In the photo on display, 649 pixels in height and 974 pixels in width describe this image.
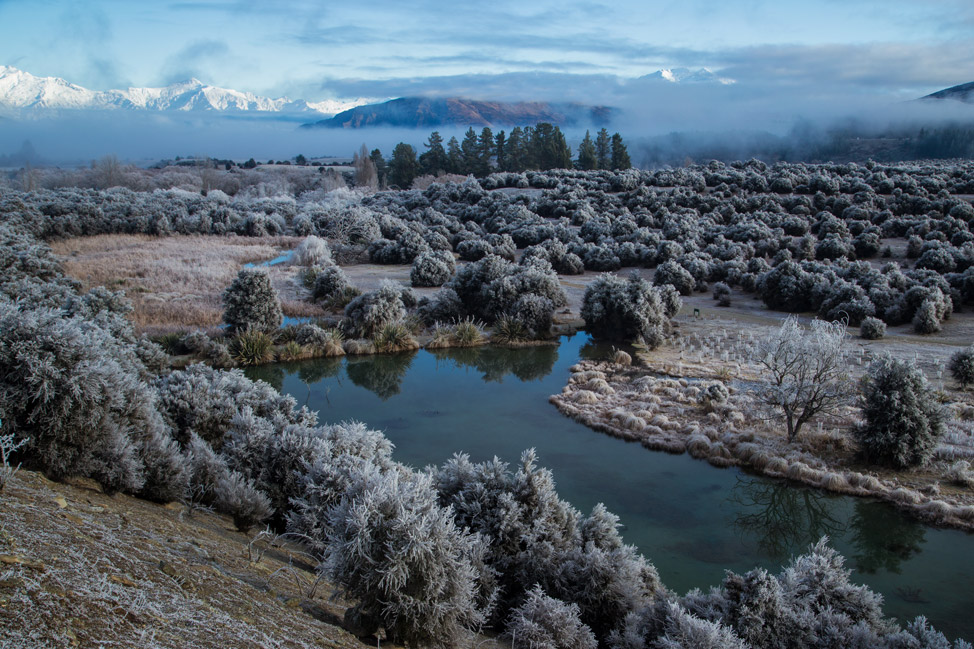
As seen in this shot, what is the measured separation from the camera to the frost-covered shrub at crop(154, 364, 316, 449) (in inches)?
367

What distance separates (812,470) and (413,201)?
42629mm

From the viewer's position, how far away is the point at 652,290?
67.5 feet

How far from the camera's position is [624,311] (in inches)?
802

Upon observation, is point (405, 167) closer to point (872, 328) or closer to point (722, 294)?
point (722, 294)

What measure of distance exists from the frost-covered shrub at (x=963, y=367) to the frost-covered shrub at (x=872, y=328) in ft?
12.2

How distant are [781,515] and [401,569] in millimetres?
8197

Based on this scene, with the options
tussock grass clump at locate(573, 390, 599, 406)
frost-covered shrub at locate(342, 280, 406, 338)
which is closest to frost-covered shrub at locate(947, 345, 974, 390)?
tussock grass clump at locate(573, 390, 599, 406)

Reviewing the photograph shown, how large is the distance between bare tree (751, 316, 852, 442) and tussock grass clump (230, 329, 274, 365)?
13700mm

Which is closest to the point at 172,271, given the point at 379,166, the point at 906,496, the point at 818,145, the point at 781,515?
the point at 781,515

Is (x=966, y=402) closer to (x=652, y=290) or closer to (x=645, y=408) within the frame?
(x=645, y=408)

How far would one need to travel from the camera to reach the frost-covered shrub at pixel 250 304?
19656 mm

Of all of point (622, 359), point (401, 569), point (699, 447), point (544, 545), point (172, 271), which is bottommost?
point (699, 447)

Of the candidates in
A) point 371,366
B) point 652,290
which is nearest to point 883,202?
point 652,290

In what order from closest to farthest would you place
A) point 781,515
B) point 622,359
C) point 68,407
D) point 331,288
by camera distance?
point 68,407
point 781,515
point 622,359
point 331,288
